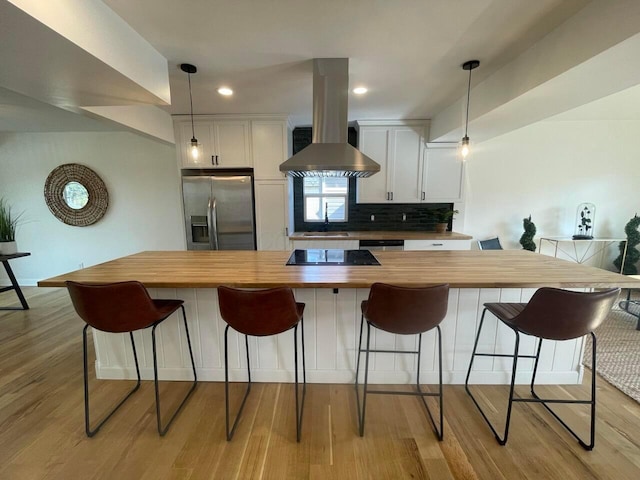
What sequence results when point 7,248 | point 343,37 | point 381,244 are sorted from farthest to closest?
point 381,244 → point 7,248 → point 343,37

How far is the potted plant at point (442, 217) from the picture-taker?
12.4 ft

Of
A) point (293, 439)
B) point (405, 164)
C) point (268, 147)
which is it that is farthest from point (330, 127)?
point (293, 439)

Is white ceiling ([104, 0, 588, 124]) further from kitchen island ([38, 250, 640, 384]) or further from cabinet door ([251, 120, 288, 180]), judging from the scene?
kitchen island ([38, 250, 640, 384])

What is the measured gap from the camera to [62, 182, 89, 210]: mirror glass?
4.02 meters

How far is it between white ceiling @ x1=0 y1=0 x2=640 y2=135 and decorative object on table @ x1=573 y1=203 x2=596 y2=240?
98.9 inches

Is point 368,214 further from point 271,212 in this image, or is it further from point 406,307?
point 406,307

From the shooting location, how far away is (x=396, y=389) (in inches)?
76.0

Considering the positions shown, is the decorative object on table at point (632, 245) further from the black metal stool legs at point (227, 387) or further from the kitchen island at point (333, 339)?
the black metal stool legs at point (227, 387)

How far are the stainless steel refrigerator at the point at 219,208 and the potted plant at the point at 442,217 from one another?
8.69 feet

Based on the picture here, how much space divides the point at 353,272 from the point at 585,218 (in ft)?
14.6

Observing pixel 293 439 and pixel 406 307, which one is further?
pixel 293 439

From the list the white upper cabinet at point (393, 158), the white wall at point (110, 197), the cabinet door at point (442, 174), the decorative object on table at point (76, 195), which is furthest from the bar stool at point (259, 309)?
the decorative object on table at point (76, 195)

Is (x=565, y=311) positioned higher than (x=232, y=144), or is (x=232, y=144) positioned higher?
(x=232, y=144)

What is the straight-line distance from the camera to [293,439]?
1528 mm
